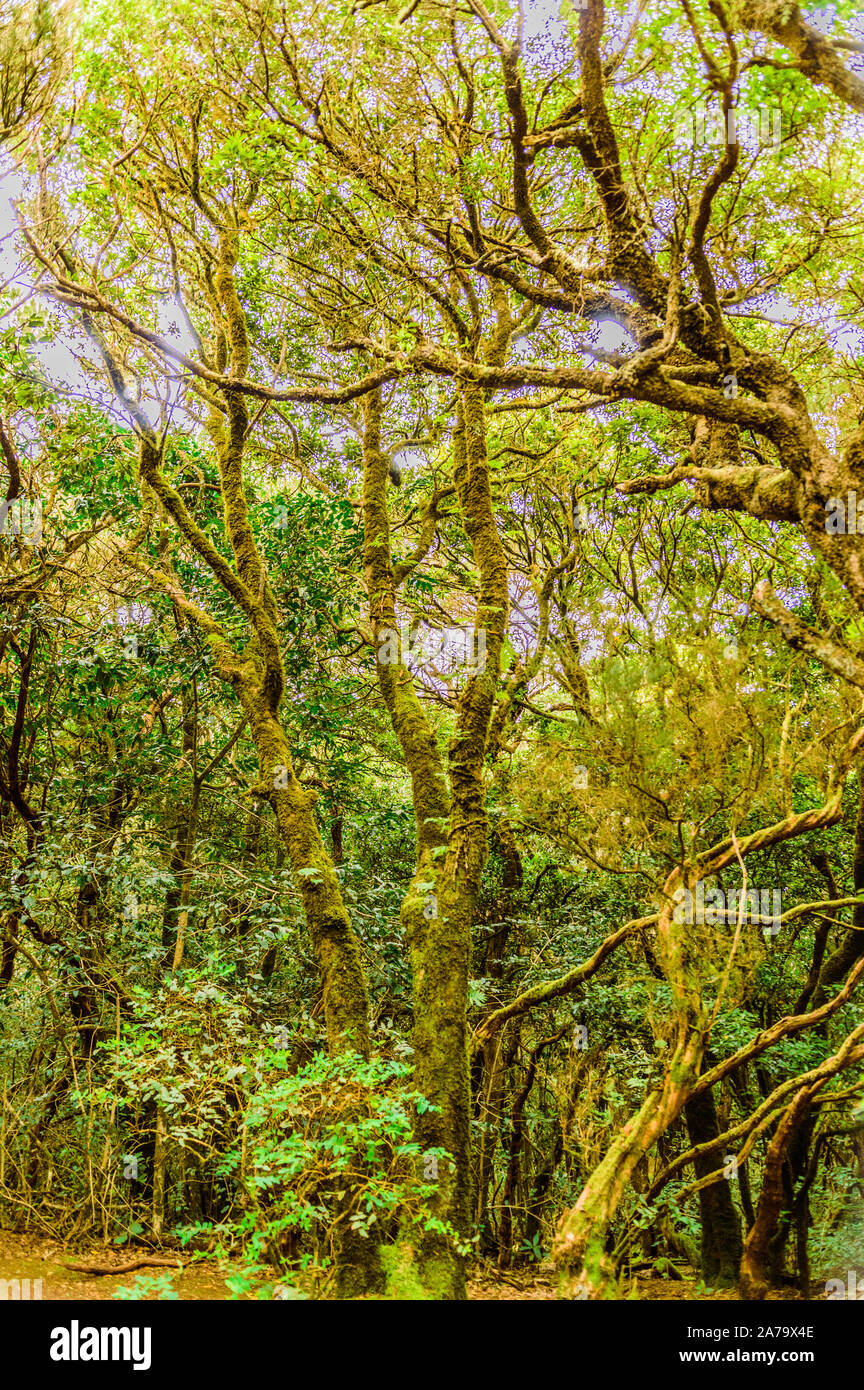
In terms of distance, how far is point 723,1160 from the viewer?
8.49 m

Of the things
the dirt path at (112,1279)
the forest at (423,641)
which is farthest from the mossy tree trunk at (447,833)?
the dirt path at (112,1279)

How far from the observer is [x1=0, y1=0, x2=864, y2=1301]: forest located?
4.77 m

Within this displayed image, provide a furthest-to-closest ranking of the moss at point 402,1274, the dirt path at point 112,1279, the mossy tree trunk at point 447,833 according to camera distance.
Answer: the dirt path at point 112,1279, the mossy tree trunk at point 447,833, the moss at point 402,1274

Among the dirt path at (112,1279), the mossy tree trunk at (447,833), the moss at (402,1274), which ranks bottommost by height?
the dirt path at (112,1279)

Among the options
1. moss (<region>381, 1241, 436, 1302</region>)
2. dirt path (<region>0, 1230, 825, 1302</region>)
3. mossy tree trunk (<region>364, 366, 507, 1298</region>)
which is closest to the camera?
moss (<region>381, 1241, 436, 1302</region>)

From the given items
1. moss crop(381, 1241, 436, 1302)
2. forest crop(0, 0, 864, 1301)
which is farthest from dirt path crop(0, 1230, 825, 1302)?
moss crop(381, 1241, 436, 1302)

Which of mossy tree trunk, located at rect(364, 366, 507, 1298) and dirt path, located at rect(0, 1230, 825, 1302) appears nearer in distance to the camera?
mossy tree trunk, located at rect(364, 366, 507, 1298)

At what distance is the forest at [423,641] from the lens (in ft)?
15.6

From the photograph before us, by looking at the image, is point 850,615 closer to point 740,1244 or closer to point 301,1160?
point 301,1160

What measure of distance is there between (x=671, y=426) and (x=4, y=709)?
693cm

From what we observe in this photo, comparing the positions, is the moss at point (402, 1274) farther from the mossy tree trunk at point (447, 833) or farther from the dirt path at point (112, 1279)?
the dirt path at point (112, 1279)

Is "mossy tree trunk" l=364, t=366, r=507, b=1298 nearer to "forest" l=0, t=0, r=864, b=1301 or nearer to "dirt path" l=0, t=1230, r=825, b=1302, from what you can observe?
"forest" l=0, t=0, r=864, b=1301

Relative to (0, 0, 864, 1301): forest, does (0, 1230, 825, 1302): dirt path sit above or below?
below

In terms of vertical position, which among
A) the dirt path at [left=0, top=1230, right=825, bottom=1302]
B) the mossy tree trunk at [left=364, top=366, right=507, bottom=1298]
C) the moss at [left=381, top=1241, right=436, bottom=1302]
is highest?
the mossy tree trunk at [left=364, top=366, right=507, bottom=1298]
